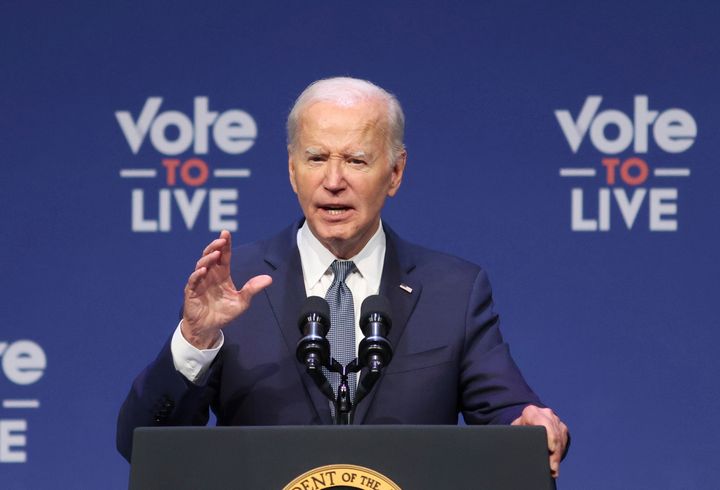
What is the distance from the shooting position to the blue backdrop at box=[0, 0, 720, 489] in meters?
3.41

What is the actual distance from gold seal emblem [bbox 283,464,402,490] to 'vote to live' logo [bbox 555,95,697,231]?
187cm

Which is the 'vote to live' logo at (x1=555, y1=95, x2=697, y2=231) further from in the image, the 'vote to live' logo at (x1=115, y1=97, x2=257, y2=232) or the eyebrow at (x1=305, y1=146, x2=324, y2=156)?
the eyebrow at (x1=305, y1=146, x2=324, y2=156)

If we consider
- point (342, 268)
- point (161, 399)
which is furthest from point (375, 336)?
point (342, 268)

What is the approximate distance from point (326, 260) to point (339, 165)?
209 mm

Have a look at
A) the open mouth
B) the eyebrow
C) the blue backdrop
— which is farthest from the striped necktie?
the blue backdrop

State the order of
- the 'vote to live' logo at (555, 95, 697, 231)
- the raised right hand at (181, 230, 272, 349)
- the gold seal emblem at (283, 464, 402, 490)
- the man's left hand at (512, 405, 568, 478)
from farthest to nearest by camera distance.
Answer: the 'vote to live' logo at (555, 95, 697, 231) < the raised right hand at (181, 230, 272, 349) < the man's left hand at (512, 405, 568, 478) < the gold seal emblem at (283, 464, 402, 490)

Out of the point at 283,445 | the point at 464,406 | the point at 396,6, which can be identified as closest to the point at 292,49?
the point at 396,6

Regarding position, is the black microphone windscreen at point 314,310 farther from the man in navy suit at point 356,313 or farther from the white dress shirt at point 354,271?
the white dress shirt at point 354,271

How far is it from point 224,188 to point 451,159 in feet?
2.05

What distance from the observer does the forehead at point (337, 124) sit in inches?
89.6

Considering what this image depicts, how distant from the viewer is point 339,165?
2279 millimetres

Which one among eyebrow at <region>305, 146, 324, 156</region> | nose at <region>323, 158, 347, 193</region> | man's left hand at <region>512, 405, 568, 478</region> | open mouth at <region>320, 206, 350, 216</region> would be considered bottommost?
man's left hand at <region>512, 405, 568, 478</region>

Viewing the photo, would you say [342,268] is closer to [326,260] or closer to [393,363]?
[326,260]

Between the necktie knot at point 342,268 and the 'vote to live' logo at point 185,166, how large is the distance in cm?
112
